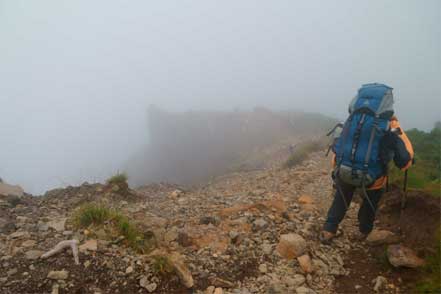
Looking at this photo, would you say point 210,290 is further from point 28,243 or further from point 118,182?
point 118,182

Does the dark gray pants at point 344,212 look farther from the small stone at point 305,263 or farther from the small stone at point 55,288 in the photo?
the small stone at point 55,288

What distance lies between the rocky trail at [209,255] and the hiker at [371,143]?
109cm

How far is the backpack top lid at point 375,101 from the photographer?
4.15 meters

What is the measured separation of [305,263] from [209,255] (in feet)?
4.75

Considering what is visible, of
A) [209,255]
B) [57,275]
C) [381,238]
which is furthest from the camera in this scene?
[381,238]

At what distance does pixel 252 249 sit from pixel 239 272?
610 millimetres

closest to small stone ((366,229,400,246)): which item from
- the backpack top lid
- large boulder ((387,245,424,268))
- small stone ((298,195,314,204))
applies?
large boulder ((387,245,424,268))

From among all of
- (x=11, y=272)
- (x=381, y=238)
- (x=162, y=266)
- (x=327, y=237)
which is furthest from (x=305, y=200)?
(x=11, y=272)

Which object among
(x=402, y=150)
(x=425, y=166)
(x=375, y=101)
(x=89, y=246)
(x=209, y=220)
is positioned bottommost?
(x=209, y=220)

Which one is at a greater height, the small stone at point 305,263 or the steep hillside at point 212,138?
the small stone at point 305,263

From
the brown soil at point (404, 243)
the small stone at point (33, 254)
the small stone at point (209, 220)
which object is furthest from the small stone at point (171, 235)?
the brown soil at point (404, 243)

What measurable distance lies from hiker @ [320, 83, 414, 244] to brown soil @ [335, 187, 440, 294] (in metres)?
0.73

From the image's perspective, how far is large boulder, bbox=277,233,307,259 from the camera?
15.2 feet

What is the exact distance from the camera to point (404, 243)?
4.44 meters
